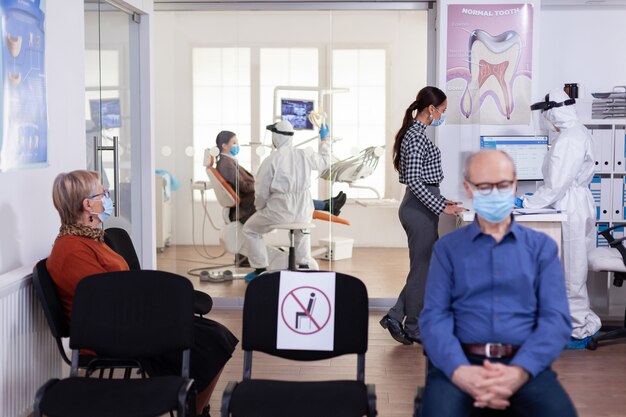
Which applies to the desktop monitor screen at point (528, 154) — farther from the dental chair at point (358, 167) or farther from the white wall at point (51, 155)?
the white wall at point (51, 155)

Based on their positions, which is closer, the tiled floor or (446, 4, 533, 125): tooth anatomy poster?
the tiled floor

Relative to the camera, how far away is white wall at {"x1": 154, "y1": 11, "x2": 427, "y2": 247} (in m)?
6.73

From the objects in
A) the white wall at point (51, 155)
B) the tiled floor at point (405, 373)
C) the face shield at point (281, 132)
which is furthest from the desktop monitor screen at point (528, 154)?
the white wall at point (51, 155)

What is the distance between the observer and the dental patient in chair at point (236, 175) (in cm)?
688

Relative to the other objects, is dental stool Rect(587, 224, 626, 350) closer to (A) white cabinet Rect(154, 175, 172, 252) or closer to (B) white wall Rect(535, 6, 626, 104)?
(B) white wall Rect(535, 6, 626, 104)

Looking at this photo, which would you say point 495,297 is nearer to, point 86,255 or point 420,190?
point 86,255

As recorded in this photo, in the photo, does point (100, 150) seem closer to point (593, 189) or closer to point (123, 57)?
point (123, 57)

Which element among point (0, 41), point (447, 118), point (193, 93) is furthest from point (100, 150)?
point (447, 118)

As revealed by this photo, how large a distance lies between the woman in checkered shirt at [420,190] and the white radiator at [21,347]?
2.52 meters

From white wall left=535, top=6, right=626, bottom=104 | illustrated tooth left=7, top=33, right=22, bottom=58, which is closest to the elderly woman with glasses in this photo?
illustrated tooth left=7, top=33, right=22, bottom=58

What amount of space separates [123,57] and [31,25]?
2158mm

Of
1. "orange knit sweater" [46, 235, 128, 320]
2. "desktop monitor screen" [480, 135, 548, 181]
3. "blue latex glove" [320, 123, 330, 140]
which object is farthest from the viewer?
"blue latex glove" [320, 123, 330, 140]

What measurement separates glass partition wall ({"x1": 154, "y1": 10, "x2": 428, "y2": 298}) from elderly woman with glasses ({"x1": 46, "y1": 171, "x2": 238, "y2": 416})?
3.06 meters

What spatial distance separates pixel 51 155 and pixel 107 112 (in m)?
1.49
